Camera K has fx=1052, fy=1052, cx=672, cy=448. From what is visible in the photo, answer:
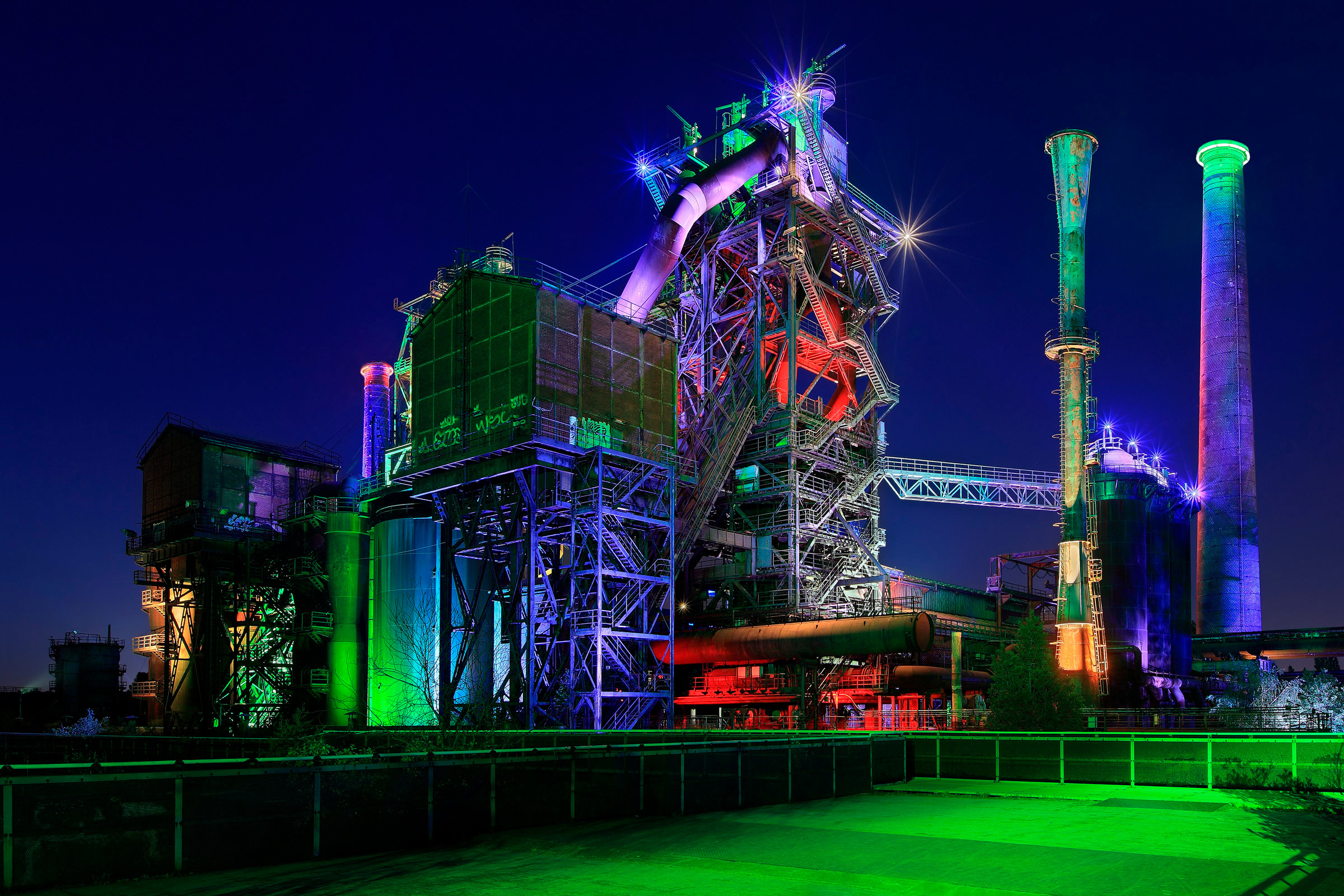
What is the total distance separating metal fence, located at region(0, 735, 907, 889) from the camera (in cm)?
1221

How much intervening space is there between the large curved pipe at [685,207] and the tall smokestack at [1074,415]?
66.7ft

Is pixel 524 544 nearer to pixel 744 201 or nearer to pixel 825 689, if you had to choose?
pixel 825 689

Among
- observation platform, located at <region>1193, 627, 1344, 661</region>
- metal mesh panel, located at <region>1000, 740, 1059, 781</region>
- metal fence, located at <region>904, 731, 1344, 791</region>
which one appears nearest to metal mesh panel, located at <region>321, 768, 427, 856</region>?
metal fence, located at <region>904, 731, 1344, 791</region>

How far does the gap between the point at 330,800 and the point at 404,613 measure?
125ft

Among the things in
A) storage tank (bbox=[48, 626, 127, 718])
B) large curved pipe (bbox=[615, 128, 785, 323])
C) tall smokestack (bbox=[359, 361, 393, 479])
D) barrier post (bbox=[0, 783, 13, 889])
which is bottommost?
storage tank (bbox=[48, 626, 127, 718])

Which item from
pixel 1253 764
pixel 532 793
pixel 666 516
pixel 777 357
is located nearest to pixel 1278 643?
pixel 777 357

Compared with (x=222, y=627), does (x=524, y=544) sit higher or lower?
higher

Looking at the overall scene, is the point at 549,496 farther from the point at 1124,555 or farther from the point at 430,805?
the point at 1124,555

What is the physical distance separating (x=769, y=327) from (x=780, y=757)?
39915 millimetres

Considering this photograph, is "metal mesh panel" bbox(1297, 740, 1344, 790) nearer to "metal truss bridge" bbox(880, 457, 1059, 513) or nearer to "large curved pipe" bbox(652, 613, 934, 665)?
"large curved pipe" bbox(652, 613, 934, 665)

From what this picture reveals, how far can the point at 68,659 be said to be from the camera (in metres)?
82.3

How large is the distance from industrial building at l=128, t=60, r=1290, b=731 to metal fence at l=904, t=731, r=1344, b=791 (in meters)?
15.9

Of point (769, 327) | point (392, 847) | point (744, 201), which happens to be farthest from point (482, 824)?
point (744, 201)

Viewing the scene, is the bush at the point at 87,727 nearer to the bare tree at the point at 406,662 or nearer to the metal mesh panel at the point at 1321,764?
the bare tree at the point at 406,662
